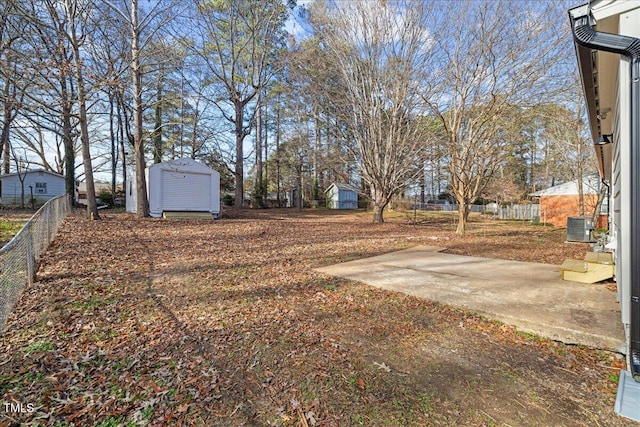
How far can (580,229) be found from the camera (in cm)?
921

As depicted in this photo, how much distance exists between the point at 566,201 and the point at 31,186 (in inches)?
1455

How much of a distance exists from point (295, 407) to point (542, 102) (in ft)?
37.0

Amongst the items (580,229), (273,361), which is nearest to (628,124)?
(273,361)

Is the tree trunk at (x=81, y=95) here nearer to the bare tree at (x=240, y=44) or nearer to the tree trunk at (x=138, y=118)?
the tree trunk at (x=138, y=118)

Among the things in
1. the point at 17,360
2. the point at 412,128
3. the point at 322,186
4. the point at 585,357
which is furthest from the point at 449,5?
the point at 322,186

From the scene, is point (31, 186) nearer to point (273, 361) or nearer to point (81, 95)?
point (81, 95)

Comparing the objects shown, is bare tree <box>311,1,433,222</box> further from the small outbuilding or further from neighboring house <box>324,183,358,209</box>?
neighboring house <box>324,183,358,209</box>

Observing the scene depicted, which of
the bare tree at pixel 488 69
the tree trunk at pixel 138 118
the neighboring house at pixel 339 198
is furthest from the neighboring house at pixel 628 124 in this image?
the neighboring house at pixel 339 198

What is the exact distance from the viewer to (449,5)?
32.1ft

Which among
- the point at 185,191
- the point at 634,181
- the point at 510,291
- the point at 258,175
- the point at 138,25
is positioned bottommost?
Answer: the point at 510,291

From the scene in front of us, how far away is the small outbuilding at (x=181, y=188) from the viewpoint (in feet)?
45.4

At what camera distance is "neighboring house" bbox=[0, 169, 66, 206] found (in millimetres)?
21673

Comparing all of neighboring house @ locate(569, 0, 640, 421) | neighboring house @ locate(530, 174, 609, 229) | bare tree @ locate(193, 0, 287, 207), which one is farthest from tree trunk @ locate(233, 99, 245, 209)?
neighboring house @ locate(530, 174, 609, 229)

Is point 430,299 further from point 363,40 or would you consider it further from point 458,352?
point 363,40
